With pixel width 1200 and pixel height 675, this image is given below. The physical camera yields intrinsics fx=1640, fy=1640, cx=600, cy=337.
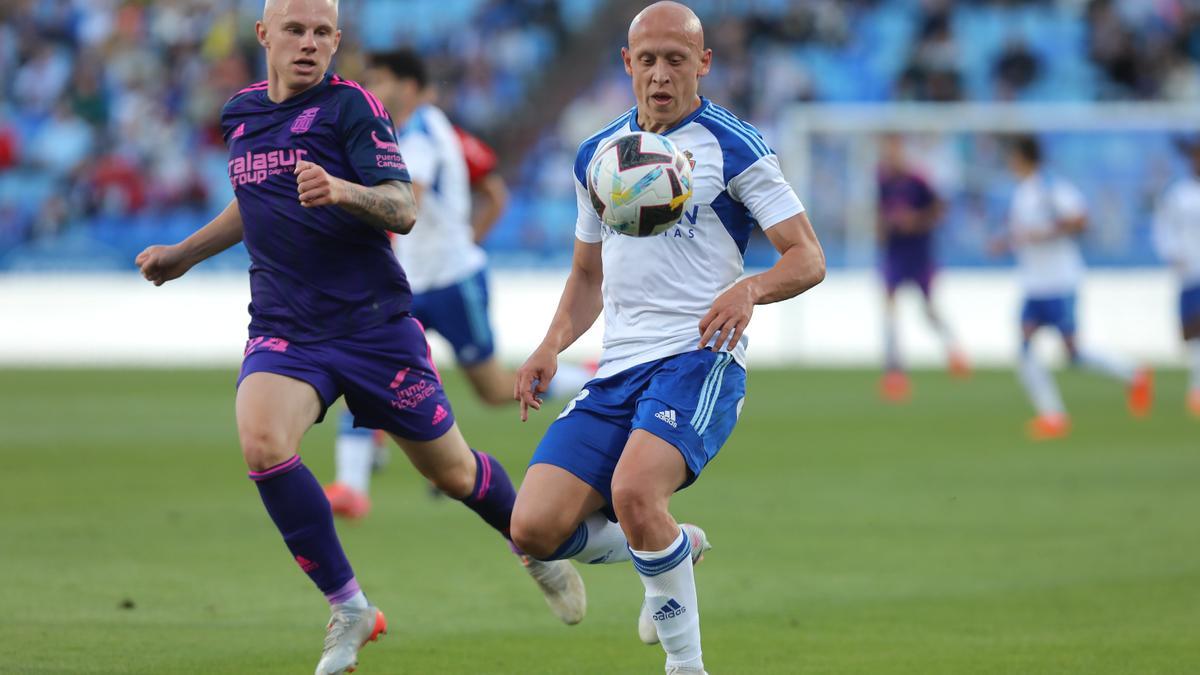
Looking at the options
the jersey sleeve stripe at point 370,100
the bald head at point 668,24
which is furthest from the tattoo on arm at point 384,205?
the bald head at point 668,24

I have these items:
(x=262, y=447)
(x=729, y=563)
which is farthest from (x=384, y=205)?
(x=729, y=563)

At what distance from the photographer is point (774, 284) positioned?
17.6ft

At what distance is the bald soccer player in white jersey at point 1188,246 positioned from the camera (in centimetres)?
1659

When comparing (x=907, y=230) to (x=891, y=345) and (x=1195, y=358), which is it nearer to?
(x=891, y=345)

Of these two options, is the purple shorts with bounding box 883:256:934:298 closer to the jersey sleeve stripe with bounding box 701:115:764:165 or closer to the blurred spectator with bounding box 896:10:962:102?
the blurred spectator with bounding box 896:10:962:102

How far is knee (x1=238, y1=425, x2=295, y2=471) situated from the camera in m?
5.64

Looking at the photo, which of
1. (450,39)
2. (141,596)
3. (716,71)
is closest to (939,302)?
(716,71)

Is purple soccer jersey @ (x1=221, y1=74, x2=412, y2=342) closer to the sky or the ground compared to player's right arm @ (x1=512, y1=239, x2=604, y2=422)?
closer to the sky

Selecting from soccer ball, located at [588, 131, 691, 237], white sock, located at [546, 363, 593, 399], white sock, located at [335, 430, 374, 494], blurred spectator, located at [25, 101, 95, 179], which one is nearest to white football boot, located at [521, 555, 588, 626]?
soccer ball, located at [588, 131, 691, 237]

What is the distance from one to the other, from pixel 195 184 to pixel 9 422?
1030 cm

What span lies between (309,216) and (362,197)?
1.30 ft

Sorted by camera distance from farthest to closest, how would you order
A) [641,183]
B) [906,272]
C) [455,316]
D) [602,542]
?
[906,272] → [455,316] → [602,542] → [641,183]

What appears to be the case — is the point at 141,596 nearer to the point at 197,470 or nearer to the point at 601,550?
the point at 601,550

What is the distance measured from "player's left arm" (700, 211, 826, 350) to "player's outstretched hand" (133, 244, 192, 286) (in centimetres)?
217
